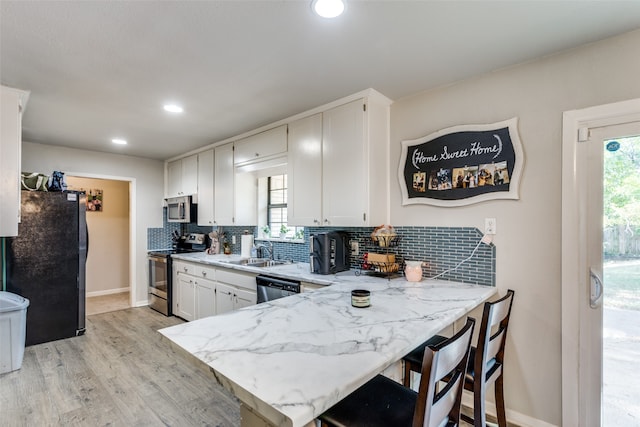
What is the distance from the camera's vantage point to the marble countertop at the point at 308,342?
2.75 ft

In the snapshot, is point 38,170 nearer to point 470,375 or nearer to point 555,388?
point 470,375

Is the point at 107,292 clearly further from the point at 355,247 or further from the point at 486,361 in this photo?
the point at 486,361

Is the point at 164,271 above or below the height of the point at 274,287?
below

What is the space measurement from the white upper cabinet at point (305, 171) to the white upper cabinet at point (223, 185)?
111 cm

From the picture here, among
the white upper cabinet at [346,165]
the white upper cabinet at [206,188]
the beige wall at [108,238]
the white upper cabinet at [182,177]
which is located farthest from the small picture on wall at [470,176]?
the beige wall at [108,238]

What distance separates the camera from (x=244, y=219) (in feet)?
12.5

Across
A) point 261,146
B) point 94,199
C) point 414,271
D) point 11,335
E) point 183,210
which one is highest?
point 261,146

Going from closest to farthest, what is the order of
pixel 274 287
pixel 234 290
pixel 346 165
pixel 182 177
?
pixel 346 165 < pixel 274 287 < pixel 234 290 < pixel 182 177

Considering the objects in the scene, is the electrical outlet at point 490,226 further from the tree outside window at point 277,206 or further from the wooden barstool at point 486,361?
the tree outside window at point 277,206

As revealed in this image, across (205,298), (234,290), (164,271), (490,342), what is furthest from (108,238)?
(490,342)

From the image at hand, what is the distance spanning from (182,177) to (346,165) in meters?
3.11

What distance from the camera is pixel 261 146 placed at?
333cm

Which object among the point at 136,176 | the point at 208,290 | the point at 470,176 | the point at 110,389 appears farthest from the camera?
the point at 136,176

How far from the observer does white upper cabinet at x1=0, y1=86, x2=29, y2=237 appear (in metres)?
2.14
